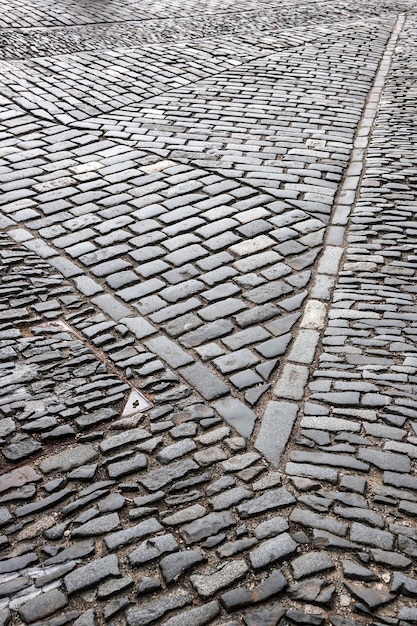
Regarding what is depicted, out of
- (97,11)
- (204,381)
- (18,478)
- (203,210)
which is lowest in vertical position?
(18,478)

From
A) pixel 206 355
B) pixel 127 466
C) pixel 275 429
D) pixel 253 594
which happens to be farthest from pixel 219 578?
pixel 206 355

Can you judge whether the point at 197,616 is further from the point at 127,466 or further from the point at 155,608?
the point at 127,466

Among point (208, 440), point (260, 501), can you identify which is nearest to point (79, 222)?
point (208, 440)

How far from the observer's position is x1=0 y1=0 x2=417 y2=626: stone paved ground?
2740mm

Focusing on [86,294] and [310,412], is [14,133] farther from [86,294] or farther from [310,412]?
[310,412]

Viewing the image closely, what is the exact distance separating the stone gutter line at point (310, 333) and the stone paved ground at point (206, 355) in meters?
0.02

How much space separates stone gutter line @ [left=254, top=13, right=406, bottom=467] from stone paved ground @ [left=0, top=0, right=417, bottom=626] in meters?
0.02

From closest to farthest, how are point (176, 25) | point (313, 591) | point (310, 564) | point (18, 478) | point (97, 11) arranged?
point (313, 591) < point (310, 564) < point (18, 478) < point (176, 25) < point (97, 11)

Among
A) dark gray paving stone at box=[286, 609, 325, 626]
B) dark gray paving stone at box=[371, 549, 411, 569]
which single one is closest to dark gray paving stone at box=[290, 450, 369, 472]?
dark gray paving stone at box=[371, 549, 411, 569]

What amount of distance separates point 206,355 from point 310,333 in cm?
67

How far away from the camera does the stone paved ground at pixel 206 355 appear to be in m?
2.74

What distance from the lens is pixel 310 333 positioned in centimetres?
418

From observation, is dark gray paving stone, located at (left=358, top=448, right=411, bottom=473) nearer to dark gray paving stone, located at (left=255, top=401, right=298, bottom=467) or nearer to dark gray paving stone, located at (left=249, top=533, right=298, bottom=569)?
dark gray paving stone, located at (left=255, top=401, right=298, bottom=467)

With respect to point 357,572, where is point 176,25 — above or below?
above
